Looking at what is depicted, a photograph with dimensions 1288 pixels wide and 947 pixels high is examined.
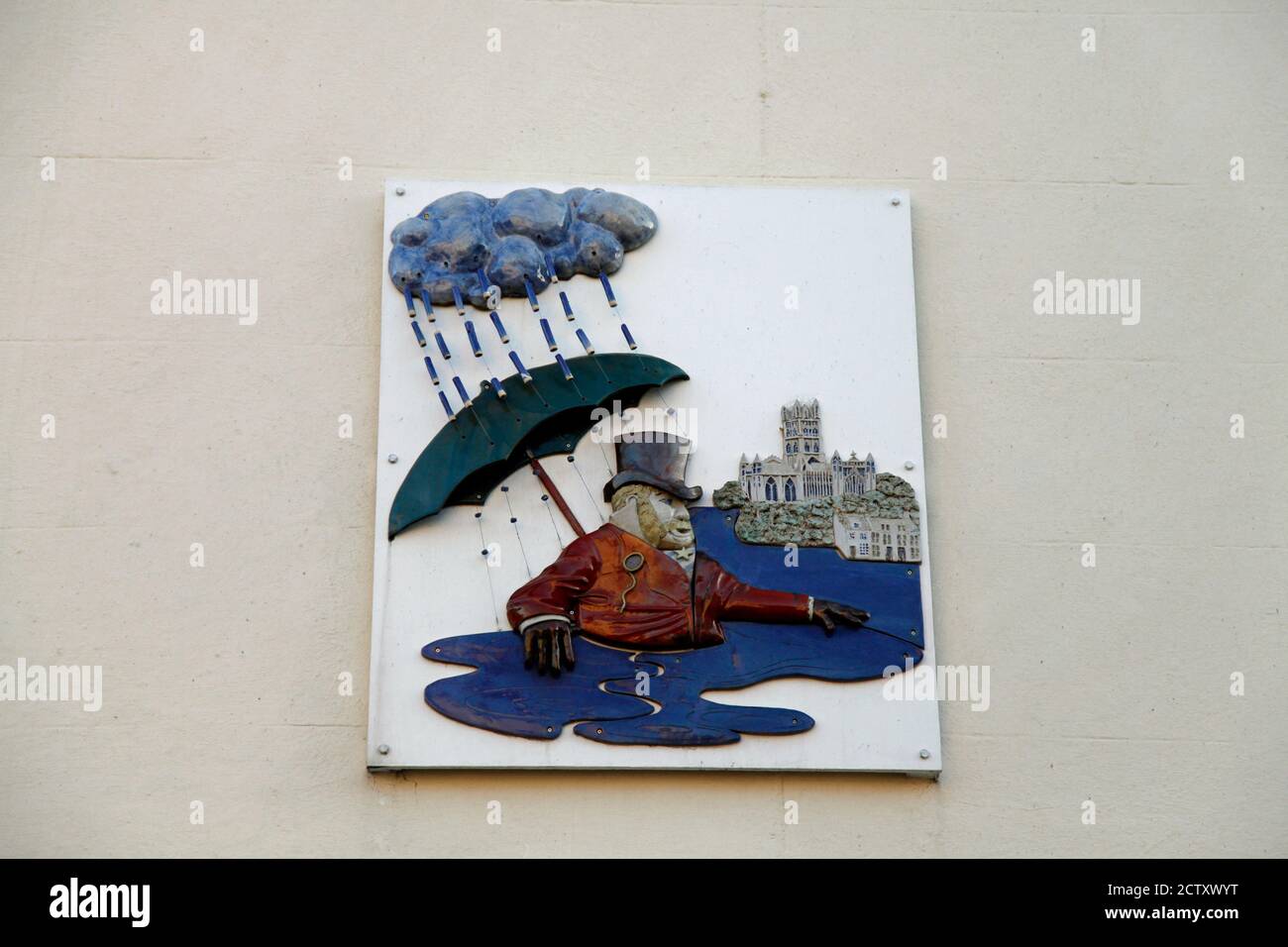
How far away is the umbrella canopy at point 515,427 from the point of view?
5988mm

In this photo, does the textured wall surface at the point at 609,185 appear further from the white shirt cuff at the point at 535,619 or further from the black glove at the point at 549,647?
the white shirt cuff at the point at 535,619

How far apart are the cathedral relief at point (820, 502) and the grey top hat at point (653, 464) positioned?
0.15 m

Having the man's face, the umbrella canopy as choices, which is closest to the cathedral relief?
the man's face

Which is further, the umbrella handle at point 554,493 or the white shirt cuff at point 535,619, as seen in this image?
the umbrella handle at point 554,493

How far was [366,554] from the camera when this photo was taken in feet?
19.9

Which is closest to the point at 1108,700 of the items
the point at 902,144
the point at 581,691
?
the point at 581,691

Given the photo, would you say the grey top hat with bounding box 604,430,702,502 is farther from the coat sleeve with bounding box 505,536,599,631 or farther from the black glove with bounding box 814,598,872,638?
the black glove with bounding box 814,598,872,638

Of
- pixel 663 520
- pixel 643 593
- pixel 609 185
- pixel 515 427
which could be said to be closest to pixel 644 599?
pixel 643 593

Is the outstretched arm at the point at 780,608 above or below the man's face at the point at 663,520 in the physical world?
below

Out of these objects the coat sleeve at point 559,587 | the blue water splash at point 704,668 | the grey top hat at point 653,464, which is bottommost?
the blue water splash at point 704,668

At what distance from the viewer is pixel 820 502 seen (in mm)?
6051

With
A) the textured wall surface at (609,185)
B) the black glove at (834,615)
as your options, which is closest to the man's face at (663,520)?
the black glove at (834,615)

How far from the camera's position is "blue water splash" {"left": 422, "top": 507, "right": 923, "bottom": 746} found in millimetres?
5742

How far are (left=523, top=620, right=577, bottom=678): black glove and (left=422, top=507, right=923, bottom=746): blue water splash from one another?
1.4 inches
